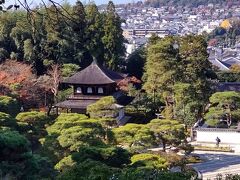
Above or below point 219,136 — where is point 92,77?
above

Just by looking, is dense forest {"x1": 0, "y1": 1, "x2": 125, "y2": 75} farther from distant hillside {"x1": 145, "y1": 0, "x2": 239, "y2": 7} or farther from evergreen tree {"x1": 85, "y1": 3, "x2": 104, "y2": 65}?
distant hillside {"x1": 145, "y1": 0, "x2": 239, "y2": 7}

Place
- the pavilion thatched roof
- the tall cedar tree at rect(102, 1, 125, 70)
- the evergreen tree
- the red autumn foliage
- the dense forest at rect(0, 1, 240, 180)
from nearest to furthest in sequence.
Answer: the dense forest at rect(0, 1, 240, 180), the red autumn foliage, the pavilion thatched roof, the tall cedar tree at rect(102, 1, 125, 70), the evergreen tree

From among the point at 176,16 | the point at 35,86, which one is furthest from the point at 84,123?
the point at 176,16

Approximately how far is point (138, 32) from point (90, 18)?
83902 millimetres

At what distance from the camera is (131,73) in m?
29.7

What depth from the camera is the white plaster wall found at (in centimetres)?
1984

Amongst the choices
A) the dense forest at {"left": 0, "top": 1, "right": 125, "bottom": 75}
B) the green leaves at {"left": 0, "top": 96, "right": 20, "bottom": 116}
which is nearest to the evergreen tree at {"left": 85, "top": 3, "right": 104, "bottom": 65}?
the dense forest at {"left": 0, "top": 1, "right": 125, "bottom": 75}

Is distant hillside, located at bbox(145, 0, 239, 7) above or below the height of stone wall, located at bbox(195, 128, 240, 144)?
above

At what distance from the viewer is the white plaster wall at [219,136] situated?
781 inches

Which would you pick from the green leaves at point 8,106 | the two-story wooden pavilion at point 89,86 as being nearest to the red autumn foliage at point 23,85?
the two-story wooden pavilion at point 89,86

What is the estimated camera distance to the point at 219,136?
65.7 feet

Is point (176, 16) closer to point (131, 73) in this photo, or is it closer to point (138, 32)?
point (138, 32)

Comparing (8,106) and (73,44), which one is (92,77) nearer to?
(73,44)

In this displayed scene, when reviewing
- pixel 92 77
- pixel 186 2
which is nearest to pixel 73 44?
pixel 92 77
